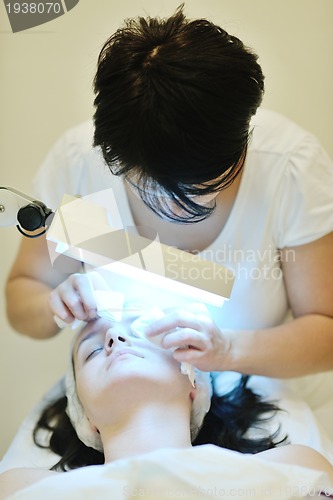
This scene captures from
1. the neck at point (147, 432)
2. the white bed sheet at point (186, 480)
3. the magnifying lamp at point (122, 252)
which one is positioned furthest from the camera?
the neck at point (147, 432)

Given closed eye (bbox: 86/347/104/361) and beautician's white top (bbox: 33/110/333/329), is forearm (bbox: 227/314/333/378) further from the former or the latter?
closed eye (bbox: 86/347/104/361)

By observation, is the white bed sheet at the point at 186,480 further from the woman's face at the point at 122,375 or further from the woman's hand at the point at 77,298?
the woman's hand at the point at 77,298

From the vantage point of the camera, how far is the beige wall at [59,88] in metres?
1.71

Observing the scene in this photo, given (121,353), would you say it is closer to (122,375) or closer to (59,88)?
(122,375)

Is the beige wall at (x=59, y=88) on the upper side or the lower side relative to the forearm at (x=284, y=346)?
upper

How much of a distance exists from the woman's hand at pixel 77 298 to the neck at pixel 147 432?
211 millimetres

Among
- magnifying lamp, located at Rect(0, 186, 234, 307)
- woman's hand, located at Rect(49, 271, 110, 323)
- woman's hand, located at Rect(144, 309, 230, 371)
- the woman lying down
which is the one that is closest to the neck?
the woman lying down

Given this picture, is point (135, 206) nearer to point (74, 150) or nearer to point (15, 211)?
point (74, 150)

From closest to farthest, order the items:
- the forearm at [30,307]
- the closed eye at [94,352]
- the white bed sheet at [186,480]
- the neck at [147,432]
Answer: the white bed sheet at [186,480], the neck at [147,432], the closed eye at [94,352], the forearm at [30,307]

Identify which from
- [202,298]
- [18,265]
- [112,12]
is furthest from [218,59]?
[112,12]

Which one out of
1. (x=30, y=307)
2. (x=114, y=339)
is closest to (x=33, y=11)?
(x=30, y=307)

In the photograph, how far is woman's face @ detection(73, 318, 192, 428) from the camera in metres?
1.18

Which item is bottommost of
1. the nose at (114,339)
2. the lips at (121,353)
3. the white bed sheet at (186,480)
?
the white bed sheet at (186,480)

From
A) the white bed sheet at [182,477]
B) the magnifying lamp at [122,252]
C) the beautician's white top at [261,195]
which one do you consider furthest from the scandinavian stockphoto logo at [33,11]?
the white bed sheet at [182,477]
